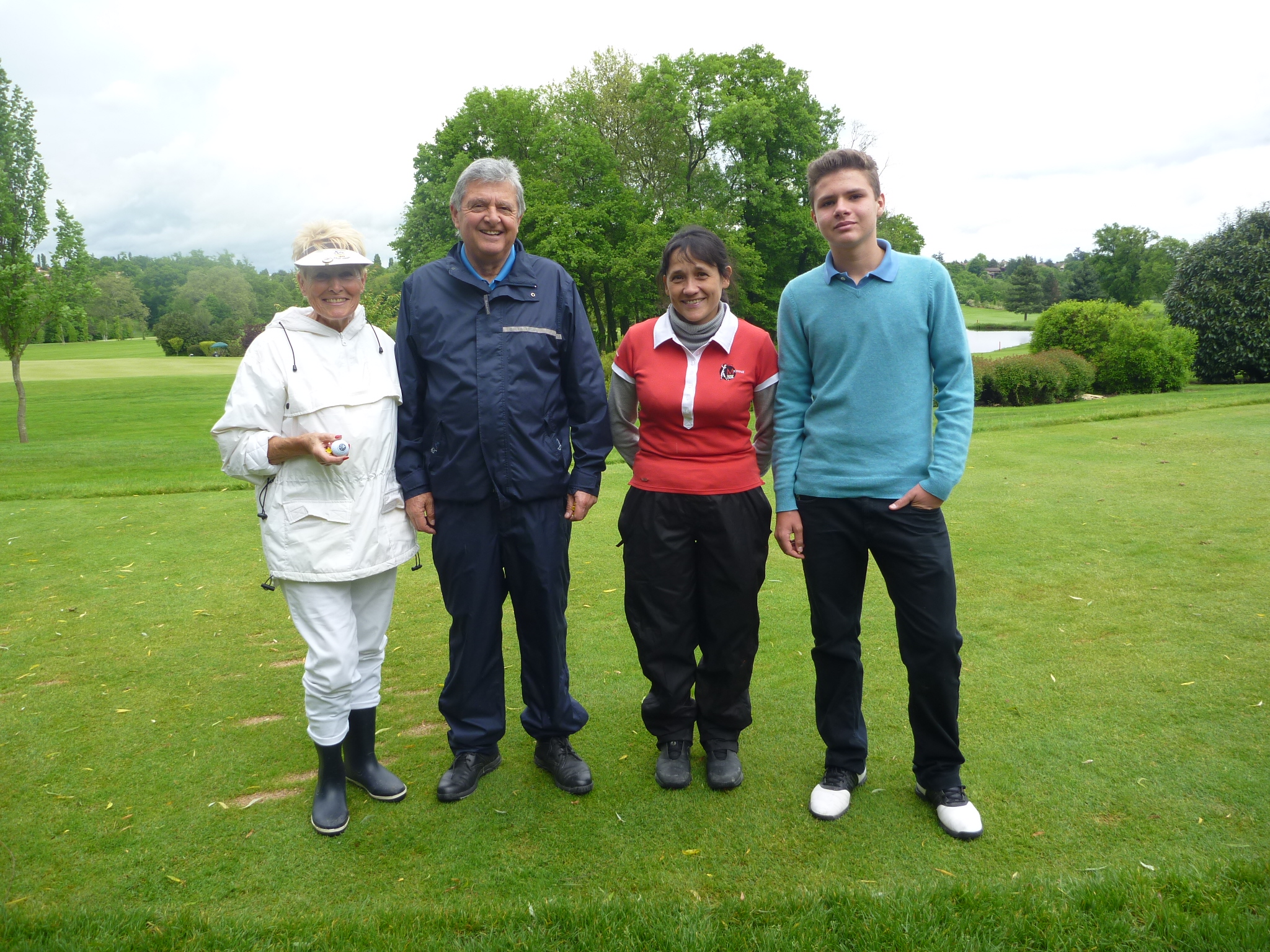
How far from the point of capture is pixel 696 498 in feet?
10.6

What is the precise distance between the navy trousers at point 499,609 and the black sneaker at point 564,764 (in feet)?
0.17

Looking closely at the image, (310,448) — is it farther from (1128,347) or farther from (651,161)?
(651,161)

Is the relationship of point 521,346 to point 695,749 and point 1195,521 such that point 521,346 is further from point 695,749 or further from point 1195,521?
point 1195,521

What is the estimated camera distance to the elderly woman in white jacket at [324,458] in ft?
9.73

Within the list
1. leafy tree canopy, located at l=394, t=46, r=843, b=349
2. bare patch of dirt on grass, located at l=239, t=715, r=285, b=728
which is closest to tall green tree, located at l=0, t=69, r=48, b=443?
leafy tree canopy, located at l=394, t=46, r=843, b=349

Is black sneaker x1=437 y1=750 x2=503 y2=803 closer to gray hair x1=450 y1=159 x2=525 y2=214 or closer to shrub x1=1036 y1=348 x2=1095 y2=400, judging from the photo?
gray hair x1=450 y1=159 x2=525 y2=214

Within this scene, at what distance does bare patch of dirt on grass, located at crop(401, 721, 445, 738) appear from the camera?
3.82 meters

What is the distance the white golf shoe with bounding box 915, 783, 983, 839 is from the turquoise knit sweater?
1.07 metres

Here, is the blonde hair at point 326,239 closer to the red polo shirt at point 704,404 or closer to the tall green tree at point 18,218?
the red polo shirt at point 704,404

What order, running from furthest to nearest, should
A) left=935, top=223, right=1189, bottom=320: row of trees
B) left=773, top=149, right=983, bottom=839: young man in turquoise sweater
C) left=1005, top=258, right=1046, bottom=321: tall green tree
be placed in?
left=1005, top=258, right=1046, bottom=321: tall green tree < left=935, top=223, right=1189, bottom=320: row of trees < left=773, top=149, right=983, bottom=839: young man in turquoise sweater

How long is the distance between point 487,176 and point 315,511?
1.41 metres

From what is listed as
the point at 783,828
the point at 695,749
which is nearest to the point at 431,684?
the point at 695,749

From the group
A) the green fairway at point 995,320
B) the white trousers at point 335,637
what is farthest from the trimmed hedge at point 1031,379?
the green fairway at point 995,320

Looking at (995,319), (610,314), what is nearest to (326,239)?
(610,314)
